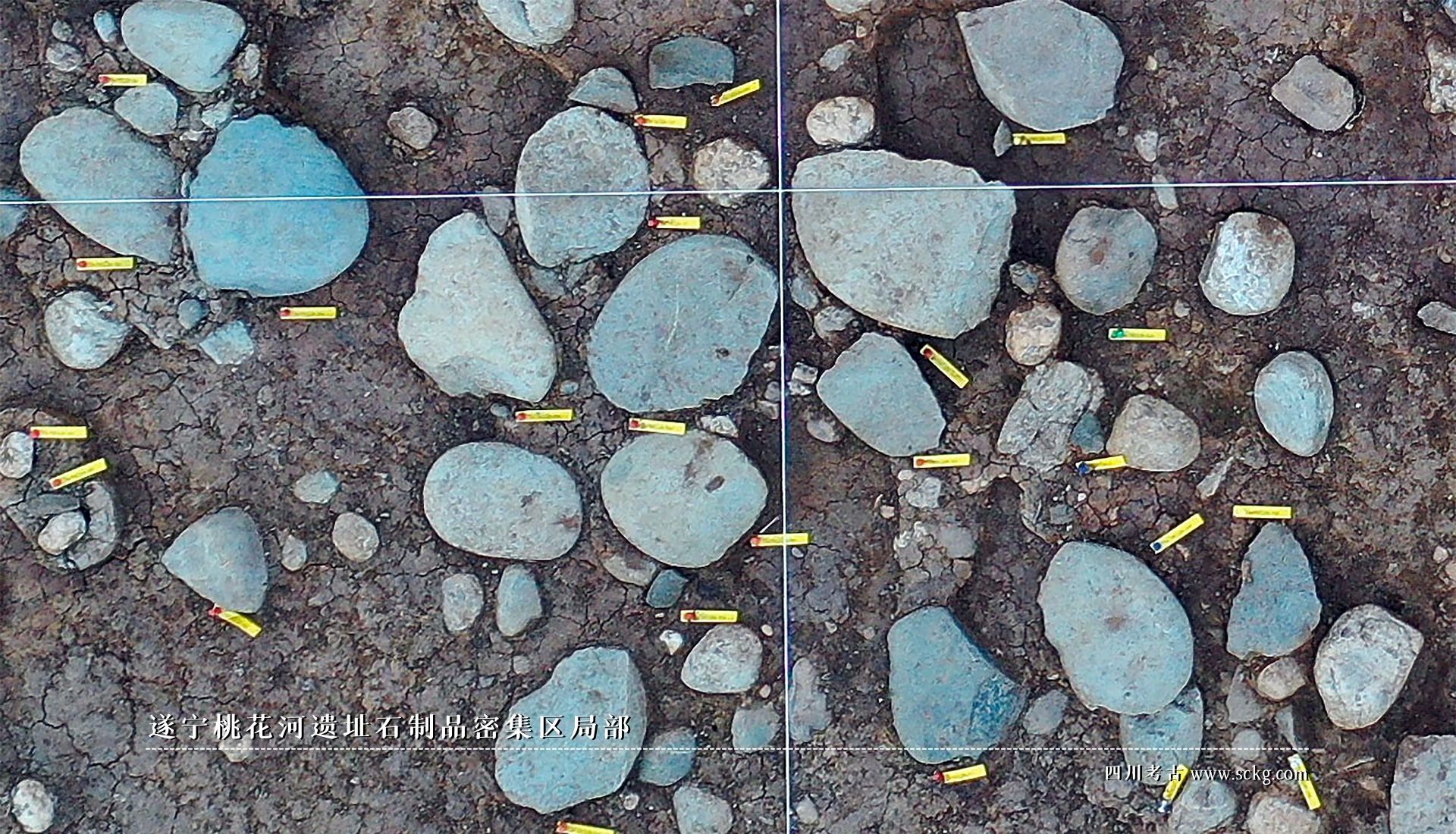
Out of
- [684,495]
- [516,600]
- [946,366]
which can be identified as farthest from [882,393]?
[516,600]

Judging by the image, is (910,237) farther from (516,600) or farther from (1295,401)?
(516,600)

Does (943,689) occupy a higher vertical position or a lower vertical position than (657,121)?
lower

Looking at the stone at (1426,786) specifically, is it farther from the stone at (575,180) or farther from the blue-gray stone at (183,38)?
the blue-gray stone at (183,38)

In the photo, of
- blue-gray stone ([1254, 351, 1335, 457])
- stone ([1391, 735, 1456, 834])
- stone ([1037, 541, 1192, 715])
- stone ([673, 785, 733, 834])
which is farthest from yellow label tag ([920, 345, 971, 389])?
stone ([1391, 735, 1456, 834])

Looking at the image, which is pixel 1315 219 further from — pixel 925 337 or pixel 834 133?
pixel 834 133

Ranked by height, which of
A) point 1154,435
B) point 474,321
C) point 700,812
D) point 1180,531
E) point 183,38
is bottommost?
point 700,812

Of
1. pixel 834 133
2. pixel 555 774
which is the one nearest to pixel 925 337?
pixel 834 133

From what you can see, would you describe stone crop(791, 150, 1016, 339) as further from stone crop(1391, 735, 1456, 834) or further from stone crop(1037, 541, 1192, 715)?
stone crop(1391, 735, 1456, 834)
